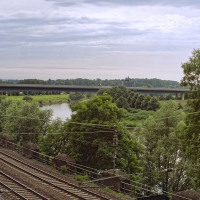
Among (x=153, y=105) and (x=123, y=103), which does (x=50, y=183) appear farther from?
(x=153, y=105)

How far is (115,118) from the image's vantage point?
29016 millimetres

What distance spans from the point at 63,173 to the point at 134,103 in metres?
61.8

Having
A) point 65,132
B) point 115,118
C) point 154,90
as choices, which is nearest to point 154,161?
point 115,118

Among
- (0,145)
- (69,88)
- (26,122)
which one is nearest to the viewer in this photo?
(0,145)

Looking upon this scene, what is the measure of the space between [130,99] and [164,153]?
184ft

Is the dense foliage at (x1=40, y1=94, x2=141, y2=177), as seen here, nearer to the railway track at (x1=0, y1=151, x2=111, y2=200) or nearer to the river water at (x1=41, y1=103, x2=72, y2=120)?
the railway track at (x1=0, y1=151, x2=111, y2=200)

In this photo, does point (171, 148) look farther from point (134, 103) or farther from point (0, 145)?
point (134, 103)

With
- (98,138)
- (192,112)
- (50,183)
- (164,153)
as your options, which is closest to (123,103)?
(164,153)

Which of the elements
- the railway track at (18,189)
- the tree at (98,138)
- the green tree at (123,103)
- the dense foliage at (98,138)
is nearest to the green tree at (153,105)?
the green tree at (123,103)

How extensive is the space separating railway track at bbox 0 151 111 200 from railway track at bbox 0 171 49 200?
72 cm

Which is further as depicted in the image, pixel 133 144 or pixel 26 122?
pixel 26 122

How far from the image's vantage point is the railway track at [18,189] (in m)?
17.4

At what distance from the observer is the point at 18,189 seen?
18.9 meters

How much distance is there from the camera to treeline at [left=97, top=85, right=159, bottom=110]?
260 ft
